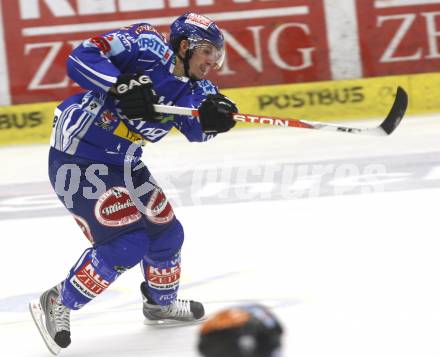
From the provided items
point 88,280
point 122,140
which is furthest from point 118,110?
point 88,280

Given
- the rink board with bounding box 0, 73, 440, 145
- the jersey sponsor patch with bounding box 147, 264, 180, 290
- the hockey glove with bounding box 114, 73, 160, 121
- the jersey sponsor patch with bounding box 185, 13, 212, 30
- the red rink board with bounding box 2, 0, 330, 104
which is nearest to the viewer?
the hockey glove with bounding box 114, 73, 160, 121

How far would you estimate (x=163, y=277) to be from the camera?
368 cm

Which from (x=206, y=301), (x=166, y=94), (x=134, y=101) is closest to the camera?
(x=134, y=101)

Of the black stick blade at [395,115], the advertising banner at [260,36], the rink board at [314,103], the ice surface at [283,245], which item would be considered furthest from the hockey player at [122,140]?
the advertising banner at [260,36]

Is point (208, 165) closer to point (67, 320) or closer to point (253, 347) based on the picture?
point (67, 320)

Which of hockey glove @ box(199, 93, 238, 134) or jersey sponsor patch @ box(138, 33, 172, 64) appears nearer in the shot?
hockey glove @ box(199, 93, 238, 134)

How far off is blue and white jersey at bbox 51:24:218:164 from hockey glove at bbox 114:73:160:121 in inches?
5.1

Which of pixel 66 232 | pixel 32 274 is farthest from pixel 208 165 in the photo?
pixel 32 274

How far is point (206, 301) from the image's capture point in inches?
155

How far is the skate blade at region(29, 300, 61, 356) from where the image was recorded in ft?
11.0

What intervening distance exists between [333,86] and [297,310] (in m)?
5.20

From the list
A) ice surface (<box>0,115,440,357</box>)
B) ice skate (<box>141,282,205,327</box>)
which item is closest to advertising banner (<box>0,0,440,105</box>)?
ice surface (<box>0,115,440,357</box>)

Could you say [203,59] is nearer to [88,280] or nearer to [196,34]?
[196,34]

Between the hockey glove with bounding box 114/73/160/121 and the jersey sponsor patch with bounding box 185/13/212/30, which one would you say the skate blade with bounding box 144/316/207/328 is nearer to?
the hockey glove with bounding box 114/73/160/121
